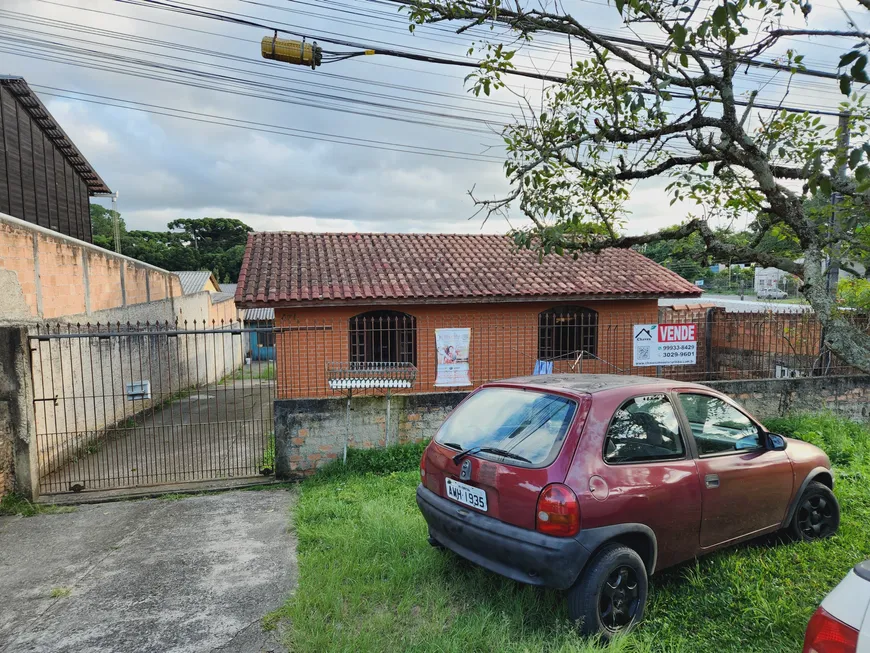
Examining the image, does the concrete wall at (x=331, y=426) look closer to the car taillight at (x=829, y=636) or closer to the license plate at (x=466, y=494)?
the license plate at (x=466, y=494)

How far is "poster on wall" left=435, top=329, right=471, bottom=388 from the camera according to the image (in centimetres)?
874

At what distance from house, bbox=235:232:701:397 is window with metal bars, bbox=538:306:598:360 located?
3 cm

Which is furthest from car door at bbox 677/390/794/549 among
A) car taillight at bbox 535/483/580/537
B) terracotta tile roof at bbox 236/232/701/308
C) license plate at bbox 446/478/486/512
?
terracotta tile roof at bbox 236/232/701/308

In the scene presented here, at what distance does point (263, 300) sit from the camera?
359 inches

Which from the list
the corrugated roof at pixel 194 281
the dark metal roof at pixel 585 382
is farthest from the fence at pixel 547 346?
the corrugated roof at pixel 194 281

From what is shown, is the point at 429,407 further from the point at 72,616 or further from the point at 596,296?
the point at 596,296

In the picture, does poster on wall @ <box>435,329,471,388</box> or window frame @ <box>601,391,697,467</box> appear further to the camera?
poster on wall @ <box>435,329,471,388</box>

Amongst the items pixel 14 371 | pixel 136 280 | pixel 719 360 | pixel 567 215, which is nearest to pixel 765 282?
pixel 719 360

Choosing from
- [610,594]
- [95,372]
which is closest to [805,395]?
[610,594]

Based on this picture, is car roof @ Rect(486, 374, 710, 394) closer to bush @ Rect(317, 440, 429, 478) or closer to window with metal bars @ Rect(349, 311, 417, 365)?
bush @ Rect(317, 440, 429, 478)

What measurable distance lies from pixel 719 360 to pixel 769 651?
875 cm

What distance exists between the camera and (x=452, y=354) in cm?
882

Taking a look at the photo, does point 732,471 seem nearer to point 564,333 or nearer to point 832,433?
point 832,433

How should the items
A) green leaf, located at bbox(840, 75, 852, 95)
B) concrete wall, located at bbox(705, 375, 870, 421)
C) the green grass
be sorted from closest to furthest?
green leaf, located at bbox(840, 75, 852, 95), the green grass, concrete wall, located at bbox(705, 375, 870, 421)
